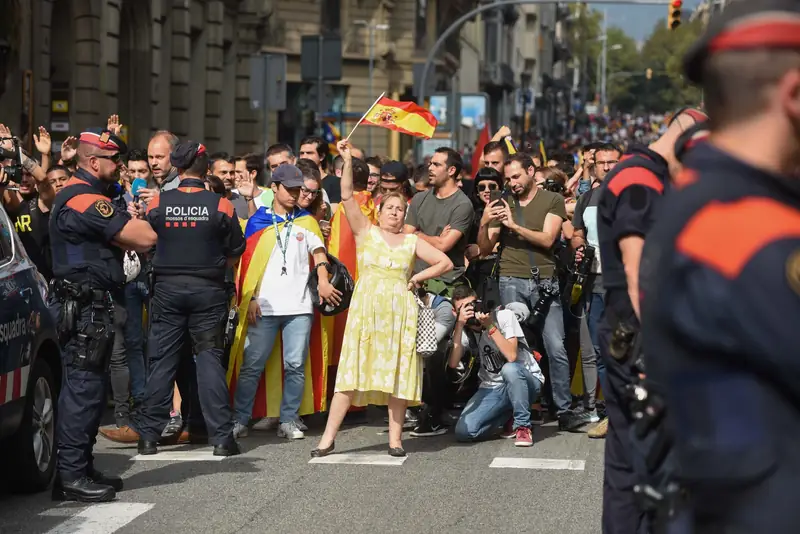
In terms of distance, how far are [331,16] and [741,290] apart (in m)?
46.8

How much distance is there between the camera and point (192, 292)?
9.07 meters

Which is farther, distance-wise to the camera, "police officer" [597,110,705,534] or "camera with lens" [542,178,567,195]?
"camera with lens" [542,178,567,195]

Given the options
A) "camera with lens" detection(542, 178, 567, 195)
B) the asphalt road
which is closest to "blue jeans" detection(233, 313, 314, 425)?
the asphalt road

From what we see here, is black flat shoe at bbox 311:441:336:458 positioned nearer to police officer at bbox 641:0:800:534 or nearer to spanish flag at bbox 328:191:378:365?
spanish flag at bbox 328:191:378:365

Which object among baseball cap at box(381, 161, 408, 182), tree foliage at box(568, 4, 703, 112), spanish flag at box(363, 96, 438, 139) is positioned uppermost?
tree foliage at box(568, 4, 703, 112)

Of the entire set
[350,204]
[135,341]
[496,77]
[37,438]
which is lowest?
[37,438]

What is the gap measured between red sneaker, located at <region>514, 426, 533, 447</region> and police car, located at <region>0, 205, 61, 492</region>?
311 cm

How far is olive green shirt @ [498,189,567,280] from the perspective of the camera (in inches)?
416

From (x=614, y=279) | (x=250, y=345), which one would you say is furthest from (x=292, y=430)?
(x=614, y=279)

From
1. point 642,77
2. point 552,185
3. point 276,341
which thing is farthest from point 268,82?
point 642,77

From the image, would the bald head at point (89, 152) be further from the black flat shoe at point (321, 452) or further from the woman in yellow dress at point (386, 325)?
the black flat shoe at point (321, 452)

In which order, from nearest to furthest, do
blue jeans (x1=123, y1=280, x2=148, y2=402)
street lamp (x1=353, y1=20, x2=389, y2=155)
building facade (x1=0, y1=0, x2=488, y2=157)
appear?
1. blue jeans (x1=123, y1=280, x2=148, y2=402)
2. building facade (x1=0, y1=0, x2=488, y2=157)
3. street lamp (x1=353, y1=20, x2=389, y2=155)

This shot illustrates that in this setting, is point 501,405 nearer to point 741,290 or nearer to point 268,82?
point 741,290

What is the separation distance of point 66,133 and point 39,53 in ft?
5.22
